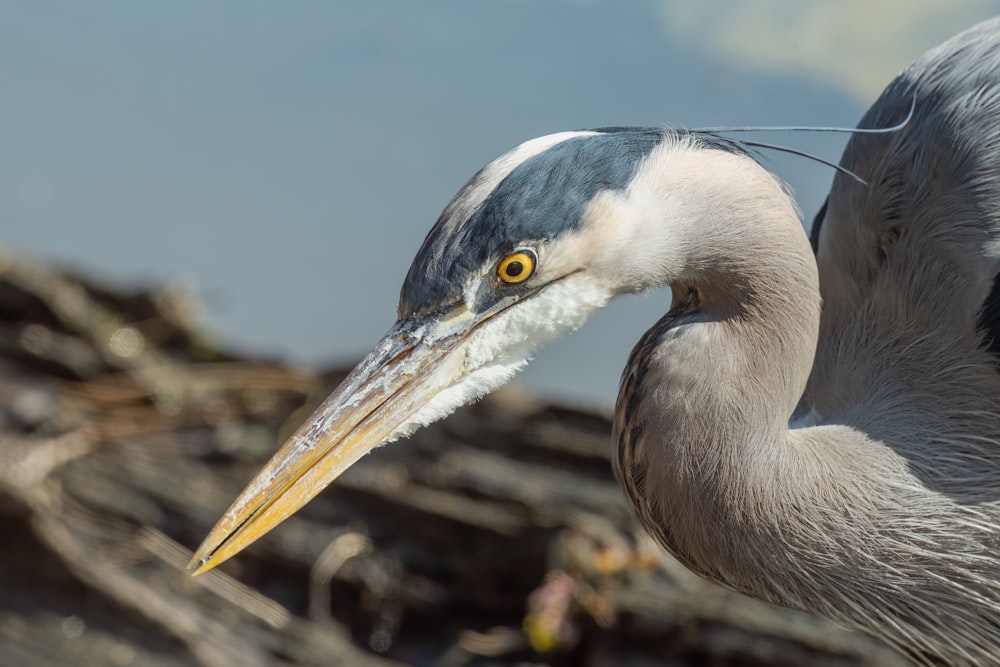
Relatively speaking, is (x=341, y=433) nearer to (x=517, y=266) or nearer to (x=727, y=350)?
(x=517, y=266)

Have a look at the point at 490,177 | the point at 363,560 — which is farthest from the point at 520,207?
the point at 363,560

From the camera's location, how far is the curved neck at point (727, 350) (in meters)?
1.35

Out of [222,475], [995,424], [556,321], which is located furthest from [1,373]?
[995,424]

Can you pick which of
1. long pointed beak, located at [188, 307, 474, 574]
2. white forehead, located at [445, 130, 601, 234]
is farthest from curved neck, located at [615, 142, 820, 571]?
long pointed beak, located at [188, 307, 474, 574]

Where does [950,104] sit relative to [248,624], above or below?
above

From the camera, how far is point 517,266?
51.8 inches

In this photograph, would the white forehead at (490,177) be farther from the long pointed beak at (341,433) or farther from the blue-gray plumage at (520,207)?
the long pointed beak at (341,433)

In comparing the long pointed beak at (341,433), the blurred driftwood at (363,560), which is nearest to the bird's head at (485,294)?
the long pointed beak at (341,433)

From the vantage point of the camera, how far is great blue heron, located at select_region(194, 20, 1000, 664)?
132 cm

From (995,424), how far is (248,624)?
2.29 m

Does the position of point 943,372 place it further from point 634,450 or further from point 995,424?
point 634,450

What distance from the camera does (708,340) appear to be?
4.49 feet

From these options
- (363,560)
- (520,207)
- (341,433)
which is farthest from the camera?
(363,560)

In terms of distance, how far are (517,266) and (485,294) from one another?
0.18 ft
